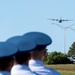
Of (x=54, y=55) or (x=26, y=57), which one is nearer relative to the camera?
(x=26, y=57)

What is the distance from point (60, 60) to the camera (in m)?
68.5

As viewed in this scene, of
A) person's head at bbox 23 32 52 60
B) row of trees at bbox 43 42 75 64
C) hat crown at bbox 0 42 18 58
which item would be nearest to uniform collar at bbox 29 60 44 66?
person's head at bbox 23 32 52 60

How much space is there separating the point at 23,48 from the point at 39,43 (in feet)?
1.79

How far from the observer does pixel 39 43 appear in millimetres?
6547

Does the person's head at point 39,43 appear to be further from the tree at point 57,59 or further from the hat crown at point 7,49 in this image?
the tree at point 57,59

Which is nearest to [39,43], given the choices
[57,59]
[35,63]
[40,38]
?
[40,38]

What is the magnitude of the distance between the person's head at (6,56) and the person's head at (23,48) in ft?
1.25

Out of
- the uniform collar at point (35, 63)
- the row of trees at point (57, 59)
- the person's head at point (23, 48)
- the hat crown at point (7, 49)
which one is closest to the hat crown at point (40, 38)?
the uniform collar at point (35, 63)

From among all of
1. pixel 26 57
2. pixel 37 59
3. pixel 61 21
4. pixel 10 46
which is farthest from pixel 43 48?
pixel 61 21

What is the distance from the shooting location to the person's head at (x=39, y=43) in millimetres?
6543

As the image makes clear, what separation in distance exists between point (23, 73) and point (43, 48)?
80 centimetres

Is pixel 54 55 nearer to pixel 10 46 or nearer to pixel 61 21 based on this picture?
pixel 61 21

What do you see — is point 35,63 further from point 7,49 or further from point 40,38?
point 7,49

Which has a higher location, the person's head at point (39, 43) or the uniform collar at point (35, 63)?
the person's head at point (39, 43)
